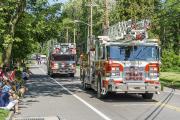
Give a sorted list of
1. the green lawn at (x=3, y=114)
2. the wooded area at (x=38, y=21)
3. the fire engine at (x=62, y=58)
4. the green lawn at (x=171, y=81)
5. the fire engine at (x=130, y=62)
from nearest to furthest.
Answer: the green lawn at (x=3, y=114), the fire engine at (x=130, y=62), the wooded area at (x=38, y=21), the green lawn at (x=171, y=81), the fire engine at (x=62, y=58)

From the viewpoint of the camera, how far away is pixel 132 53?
69.7 ft

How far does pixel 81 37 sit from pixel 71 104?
86.0 meters

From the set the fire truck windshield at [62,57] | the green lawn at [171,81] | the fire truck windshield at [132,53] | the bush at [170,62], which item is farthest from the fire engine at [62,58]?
the fire truck windshield at [132,53]

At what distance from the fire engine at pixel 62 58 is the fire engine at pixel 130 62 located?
2442 cm

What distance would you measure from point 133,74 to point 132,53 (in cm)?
95

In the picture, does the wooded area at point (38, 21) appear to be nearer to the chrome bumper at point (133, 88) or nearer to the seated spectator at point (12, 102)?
the seated spectator at point (12, 102)

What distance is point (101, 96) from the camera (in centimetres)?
2238

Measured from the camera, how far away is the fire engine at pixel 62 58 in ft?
152

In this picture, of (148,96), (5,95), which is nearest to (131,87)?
(148,96)

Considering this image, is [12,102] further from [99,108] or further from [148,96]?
[148,96]

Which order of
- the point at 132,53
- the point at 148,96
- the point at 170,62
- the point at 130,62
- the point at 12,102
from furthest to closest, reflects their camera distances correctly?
the point at 170,62
the point at 148,96
the point at 132,53
the point at 130,62
the point at 12,102

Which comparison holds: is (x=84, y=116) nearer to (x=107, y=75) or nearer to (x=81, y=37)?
(x=107, y=75)

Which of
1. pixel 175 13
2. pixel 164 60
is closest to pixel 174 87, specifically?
pixel 175 13

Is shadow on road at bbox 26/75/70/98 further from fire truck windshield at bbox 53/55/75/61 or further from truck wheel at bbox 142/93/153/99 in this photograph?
fire truck windshield at bbox 53/55/75/61
